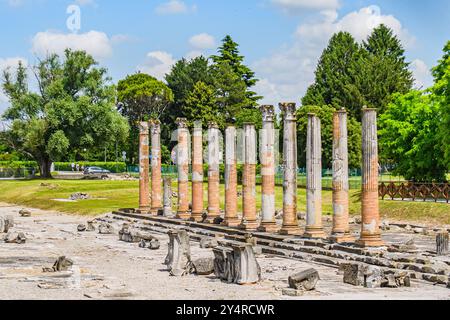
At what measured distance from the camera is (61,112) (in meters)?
83.8

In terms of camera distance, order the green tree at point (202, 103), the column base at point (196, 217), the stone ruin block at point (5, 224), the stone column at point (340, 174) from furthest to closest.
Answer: the green tree at point (202, 103) → the column base at point (196, 217) → the stone ruin block at point (5, 224) → the stone column at point (340, 174)

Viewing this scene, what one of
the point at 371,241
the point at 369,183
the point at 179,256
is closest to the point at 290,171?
the point at 369,183

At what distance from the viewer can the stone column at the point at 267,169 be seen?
35406mm

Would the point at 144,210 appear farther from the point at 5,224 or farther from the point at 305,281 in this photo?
the point at 305,281

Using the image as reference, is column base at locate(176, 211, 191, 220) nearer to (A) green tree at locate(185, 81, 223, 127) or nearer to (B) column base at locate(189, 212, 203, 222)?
(B) column base at locate(189, 212, 203, 222)

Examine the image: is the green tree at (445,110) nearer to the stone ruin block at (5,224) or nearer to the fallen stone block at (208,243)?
the fallen stone block at (208,243)

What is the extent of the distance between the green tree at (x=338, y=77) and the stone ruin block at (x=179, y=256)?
65.5 meters

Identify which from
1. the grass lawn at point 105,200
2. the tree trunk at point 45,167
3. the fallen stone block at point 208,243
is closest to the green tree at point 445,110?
the grass lawn at point 105,200

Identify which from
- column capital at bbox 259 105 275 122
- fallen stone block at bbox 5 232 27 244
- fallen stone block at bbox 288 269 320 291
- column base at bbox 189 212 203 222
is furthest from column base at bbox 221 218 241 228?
fallen stone block at bbox 288 269 320 291

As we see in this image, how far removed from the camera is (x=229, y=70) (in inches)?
3885

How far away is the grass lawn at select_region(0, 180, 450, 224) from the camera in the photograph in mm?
47625

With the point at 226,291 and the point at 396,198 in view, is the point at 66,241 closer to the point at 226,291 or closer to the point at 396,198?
the point at 226,291

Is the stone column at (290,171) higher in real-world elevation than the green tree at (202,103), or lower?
lower

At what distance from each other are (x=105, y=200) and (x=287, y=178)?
107 feet
